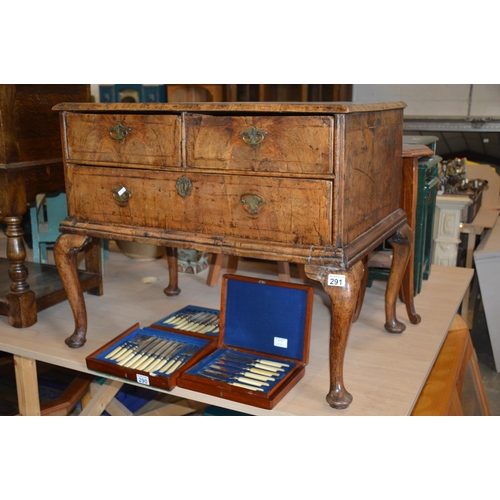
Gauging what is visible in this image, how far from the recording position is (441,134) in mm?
6934

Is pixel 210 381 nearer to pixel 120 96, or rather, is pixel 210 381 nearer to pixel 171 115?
pixel 171 115

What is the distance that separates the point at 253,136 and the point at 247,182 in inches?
5.3

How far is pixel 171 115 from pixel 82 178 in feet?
1.39

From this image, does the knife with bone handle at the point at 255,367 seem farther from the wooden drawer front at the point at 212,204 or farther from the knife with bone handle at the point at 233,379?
the wooden drawer front at the point at 212,204

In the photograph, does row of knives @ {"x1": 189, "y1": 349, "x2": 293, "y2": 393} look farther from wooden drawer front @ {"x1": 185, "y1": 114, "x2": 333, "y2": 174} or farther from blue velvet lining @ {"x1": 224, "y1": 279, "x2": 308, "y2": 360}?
wooden drawer front @ {"x1": 185, "y1": 114, "x2": 333, "y2": 174}

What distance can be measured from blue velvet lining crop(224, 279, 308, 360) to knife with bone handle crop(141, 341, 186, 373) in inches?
6.5

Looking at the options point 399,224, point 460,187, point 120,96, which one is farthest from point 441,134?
point 399,224

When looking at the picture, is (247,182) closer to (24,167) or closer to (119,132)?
(119,132)

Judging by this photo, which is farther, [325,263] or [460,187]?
[460,187]

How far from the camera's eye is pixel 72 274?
6.95 ft

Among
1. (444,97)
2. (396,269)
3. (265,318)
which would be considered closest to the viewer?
(265,318)

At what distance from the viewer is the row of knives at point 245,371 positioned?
5.95 feet

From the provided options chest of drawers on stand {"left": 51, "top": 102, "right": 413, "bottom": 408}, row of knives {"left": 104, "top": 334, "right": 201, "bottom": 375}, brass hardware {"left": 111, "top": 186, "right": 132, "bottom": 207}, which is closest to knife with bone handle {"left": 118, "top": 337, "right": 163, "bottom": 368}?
row of knives {"left": 104, "top": 334, "right": 201, "bottom": 375}

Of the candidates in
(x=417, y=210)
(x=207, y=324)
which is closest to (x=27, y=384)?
(x=207, y=324)
